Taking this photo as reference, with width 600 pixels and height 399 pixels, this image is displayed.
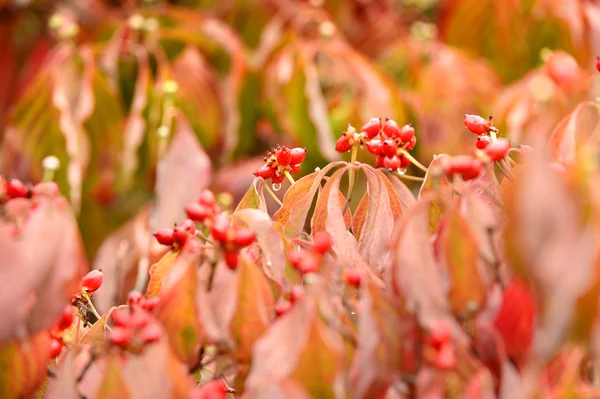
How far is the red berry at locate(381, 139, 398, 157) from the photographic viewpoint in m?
0.79

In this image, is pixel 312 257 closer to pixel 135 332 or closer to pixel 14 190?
pixel 135 332

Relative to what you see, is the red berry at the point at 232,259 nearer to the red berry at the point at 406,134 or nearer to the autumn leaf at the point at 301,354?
the autumn leaf at the point at 301,354

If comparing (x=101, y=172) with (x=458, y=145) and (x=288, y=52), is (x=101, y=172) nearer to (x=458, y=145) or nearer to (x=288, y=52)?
(x=288, y=52)

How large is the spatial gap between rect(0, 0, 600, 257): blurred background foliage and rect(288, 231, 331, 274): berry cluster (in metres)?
0.88

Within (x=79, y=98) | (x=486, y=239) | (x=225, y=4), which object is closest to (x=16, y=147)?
(x=79, y=98)

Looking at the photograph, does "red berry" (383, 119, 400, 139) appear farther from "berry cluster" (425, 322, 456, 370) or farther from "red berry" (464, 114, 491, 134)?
"berry cluster" (425, 322, 456, 370)

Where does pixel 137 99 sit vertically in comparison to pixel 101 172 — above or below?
above

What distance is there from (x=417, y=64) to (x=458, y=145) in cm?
34

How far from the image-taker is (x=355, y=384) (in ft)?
1.95

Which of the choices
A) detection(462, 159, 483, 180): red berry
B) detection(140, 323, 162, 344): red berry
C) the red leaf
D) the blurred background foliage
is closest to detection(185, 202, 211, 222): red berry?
detection(140, 323, 162, 344): red berry

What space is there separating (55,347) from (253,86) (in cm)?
135

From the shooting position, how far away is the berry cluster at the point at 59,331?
2.33ft

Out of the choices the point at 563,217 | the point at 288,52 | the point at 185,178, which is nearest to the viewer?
the point at 563,217

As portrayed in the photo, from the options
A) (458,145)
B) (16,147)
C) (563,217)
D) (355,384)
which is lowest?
(458,145)
